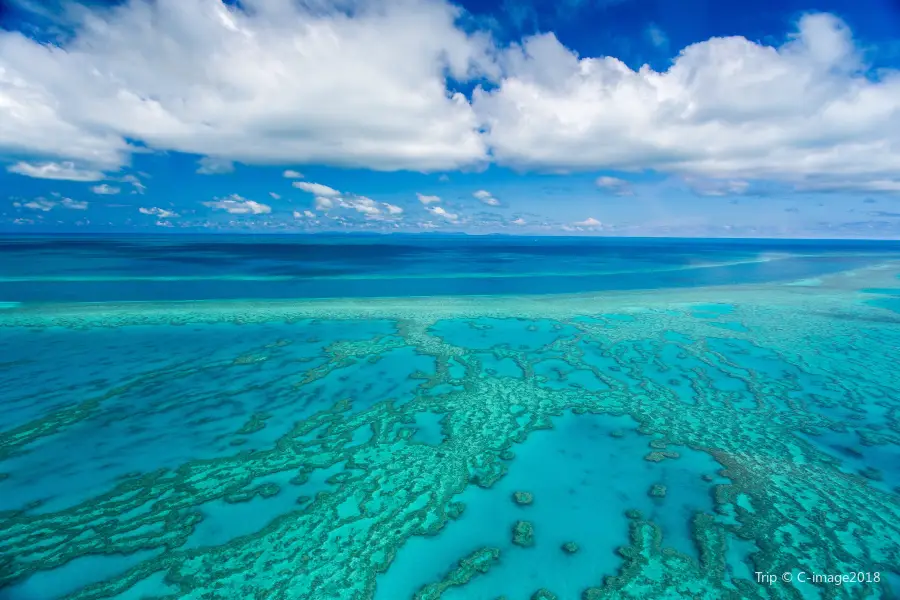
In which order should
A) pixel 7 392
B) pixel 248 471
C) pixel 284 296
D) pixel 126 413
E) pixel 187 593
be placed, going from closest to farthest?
1. pixel 187 593
2. pixel 248 471
3. pixel 126 413
4. pixel 7 392
5. pixel 284 296

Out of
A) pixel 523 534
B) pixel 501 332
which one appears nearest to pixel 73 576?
pixel 523 534

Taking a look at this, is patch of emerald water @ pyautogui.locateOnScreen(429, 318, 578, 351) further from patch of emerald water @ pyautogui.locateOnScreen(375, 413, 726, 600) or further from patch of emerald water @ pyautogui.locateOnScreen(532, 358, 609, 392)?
patch of emerald water @ pyautogui.locateOnScreen(375, 413, 726, 600)

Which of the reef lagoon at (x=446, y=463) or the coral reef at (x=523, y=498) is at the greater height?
the reef lagoon at (x=446, y=463)

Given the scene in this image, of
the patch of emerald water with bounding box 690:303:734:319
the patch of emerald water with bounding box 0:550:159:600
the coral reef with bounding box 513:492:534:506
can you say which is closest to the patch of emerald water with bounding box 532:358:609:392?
the coral reef with bounding box 513:492:534:506

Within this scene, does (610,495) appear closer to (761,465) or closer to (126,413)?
(761,465)

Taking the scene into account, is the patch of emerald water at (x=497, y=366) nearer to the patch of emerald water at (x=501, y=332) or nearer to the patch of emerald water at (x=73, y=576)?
the patch of emerald water at (x=501, y=332)

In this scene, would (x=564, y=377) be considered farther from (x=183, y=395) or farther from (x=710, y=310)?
(x=710, y=310)

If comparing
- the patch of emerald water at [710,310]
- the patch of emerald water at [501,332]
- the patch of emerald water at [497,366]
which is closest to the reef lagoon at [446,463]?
the patch of emerald water at [497,366]

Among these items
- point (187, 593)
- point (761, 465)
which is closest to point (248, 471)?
point (187, 593)
